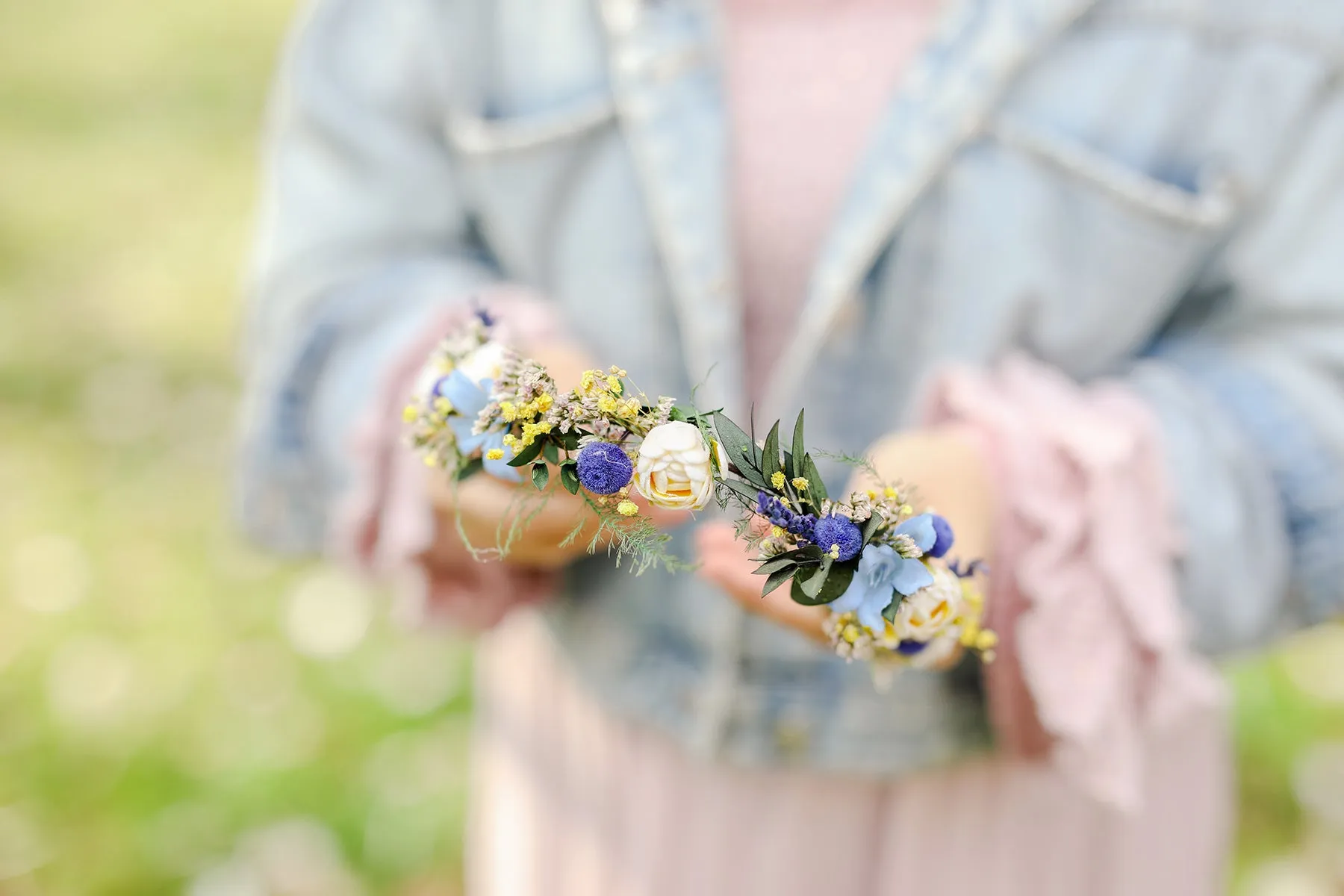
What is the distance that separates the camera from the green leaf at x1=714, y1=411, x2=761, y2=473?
469mm

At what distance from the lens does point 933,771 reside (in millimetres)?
987

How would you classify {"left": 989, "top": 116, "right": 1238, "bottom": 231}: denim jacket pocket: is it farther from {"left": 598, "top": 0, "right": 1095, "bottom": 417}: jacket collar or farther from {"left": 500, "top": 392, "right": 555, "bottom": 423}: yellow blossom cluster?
{"left": 500, "top": 392, "right": 555, "bottom": 423}: yellow blossom cluster

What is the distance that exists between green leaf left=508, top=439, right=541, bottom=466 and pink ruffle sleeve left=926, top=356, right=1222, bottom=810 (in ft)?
1.40

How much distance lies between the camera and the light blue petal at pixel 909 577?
1.59 feet

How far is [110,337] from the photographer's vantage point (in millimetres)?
3547

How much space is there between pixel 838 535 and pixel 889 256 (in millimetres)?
519

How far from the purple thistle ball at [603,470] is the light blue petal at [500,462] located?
0.12ft

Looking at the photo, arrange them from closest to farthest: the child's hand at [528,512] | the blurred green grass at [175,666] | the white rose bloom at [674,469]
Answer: the white rose bloom at [674,469] → the child's hand at [528,512] → the blurred green grass at [175,666]

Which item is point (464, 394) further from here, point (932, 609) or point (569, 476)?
point (932, 609)

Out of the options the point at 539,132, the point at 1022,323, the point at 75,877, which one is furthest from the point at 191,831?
the point at 1022,323

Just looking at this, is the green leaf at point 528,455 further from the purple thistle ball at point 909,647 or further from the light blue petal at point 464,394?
the purple thistle ball at point 909,647

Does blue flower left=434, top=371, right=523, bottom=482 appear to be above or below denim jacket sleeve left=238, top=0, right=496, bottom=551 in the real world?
below

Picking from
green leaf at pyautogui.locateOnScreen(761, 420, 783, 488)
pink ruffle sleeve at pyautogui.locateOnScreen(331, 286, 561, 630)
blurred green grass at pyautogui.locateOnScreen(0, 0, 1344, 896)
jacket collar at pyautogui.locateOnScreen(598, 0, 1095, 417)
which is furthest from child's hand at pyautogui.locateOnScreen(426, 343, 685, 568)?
blurred green grass at pyautogui.locateOnScreen(0, 0, 1344, 896)

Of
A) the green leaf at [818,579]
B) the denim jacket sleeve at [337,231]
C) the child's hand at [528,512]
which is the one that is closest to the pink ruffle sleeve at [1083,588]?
the child's hand at [528,512]
